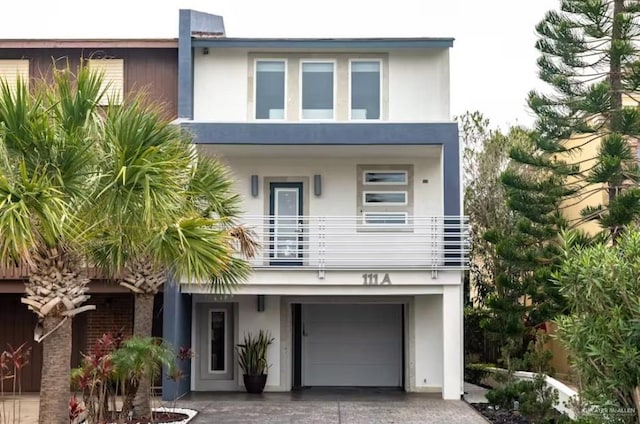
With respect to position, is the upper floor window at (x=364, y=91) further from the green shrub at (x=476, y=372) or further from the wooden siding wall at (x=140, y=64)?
the green shrub at (x=476, y=372)

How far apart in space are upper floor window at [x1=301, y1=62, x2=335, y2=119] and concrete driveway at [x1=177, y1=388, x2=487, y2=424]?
6.19m

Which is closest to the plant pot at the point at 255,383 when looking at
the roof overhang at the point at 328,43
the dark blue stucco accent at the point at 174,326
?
the dark blue stucco accent at the point at 174,326

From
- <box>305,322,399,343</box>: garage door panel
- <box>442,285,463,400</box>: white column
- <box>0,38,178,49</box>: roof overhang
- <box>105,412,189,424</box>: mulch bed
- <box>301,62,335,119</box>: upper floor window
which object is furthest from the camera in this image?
<box>305,322,399,343</box>: garage door panel

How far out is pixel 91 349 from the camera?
1841cm

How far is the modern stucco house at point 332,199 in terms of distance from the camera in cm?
1712

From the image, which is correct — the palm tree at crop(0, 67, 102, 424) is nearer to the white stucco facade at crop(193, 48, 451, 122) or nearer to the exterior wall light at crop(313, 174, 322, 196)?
the white stucco facade at crop(193, 48, 451, 122)

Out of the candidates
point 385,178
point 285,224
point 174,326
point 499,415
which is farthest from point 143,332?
point 385,178

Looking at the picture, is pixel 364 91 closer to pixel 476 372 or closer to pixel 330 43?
pixel 330 43

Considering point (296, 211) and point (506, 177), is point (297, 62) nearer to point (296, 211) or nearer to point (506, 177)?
point (296, 211)

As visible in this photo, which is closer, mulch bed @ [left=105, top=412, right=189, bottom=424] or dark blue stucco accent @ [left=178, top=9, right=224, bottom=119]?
mulch bed @ [left=105, top=412, right=189, bottom=424]

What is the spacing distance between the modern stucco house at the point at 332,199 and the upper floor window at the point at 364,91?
0.03m

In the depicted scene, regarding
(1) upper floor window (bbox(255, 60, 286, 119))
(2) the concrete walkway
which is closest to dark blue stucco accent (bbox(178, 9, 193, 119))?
(1) upper floor window (bbox(255, 60, 286, 119))

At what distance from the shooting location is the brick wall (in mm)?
18641

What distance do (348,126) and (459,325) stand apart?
4695 mm
